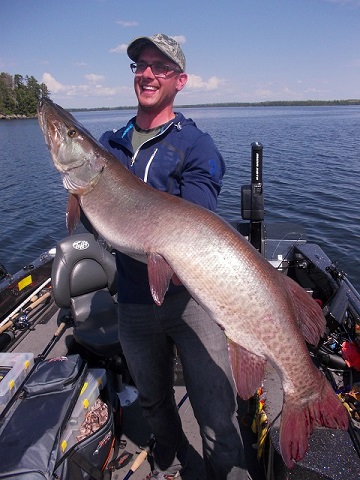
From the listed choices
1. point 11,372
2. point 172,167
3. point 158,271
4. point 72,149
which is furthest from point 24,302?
point 158,271

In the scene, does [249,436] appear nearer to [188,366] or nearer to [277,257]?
[188,366]

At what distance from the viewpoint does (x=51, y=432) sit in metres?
2.79

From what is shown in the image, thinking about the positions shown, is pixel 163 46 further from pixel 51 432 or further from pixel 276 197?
pixel 276 197

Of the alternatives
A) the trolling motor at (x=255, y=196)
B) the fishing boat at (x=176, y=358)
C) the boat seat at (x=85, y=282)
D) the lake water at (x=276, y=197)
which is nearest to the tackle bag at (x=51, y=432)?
the fishing boat at (x=176, y=358)

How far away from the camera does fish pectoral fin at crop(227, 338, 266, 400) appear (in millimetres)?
2057

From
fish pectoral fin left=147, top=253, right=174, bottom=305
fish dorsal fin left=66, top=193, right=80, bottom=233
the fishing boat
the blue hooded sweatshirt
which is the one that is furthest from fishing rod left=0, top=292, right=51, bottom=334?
fish pectoral fin left=147, top=253, right=174, bottom=305

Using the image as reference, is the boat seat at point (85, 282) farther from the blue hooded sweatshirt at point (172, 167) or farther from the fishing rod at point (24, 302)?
the blue hooded sweatshirt at point (172, 167)

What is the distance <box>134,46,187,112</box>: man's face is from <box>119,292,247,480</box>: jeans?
3.96 feet

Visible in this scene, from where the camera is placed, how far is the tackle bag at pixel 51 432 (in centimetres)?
256

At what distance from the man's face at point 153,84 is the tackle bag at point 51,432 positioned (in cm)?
224

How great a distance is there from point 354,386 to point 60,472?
9.13 feet

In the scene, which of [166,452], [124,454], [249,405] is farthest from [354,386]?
[124,454]

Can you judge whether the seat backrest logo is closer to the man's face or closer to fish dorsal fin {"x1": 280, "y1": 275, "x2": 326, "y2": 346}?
the man's face

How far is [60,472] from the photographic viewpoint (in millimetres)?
2621
